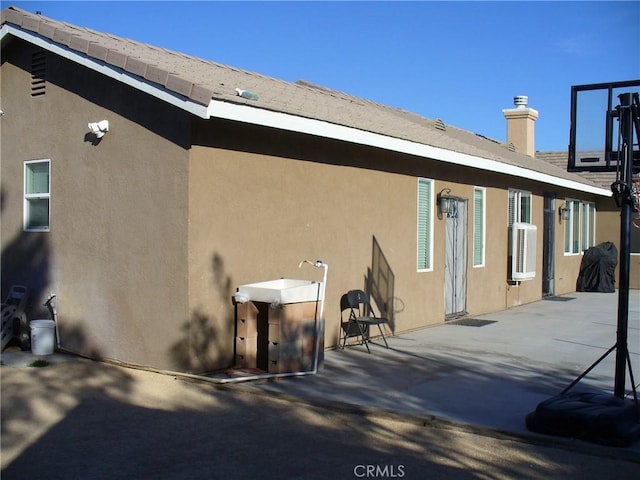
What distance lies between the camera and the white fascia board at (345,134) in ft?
22.8

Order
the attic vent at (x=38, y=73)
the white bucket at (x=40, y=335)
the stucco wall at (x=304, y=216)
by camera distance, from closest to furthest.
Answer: the stucco wall at (x=304, y=216) < the white bucket at (x=40, y=335) < the attic vent at (x=38, y=73)

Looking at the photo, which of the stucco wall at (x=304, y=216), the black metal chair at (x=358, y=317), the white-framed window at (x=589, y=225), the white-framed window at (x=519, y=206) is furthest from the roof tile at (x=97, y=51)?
the white-framed window at (x=589, y=225)

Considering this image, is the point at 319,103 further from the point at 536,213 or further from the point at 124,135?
the point at 536,213

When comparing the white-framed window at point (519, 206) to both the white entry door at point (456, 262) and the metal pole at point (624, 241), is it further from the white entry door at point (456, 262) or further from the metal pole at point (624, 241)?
the metal pole at point (624, 241)

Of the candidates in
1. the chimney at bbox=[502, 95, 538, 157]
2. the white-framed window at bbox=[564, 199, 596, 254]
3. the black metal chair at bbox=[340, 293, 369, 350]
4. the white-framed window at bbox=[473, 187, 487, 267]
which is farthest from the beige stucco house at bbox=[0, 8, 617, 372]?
the chimney at bbox=[502, 95, 538, 157]

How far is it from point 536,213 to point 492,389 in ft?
32.8

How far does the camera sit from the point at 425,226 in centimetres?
1139

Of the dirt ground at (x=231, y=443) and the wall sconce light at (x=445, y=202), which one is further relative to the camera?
the wall sconce light at (x=445, y=202)

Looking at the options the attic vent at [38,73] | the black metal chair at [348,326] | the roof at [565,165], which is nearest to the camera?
the attic vent at [38,73]

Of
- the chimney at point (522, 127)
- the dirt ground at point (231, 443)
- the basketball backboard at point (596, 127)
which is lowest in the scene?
the dirt ground at point (231, 443)

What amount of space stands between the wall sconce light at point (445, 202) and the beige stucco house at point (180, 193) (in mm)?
432

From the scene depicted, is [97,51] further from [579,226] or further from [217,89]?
[579,226]

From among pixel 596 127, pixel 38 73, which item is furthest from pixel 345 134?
pixel 38 73

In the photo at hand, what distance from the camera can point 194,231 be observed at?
23.5 ft
